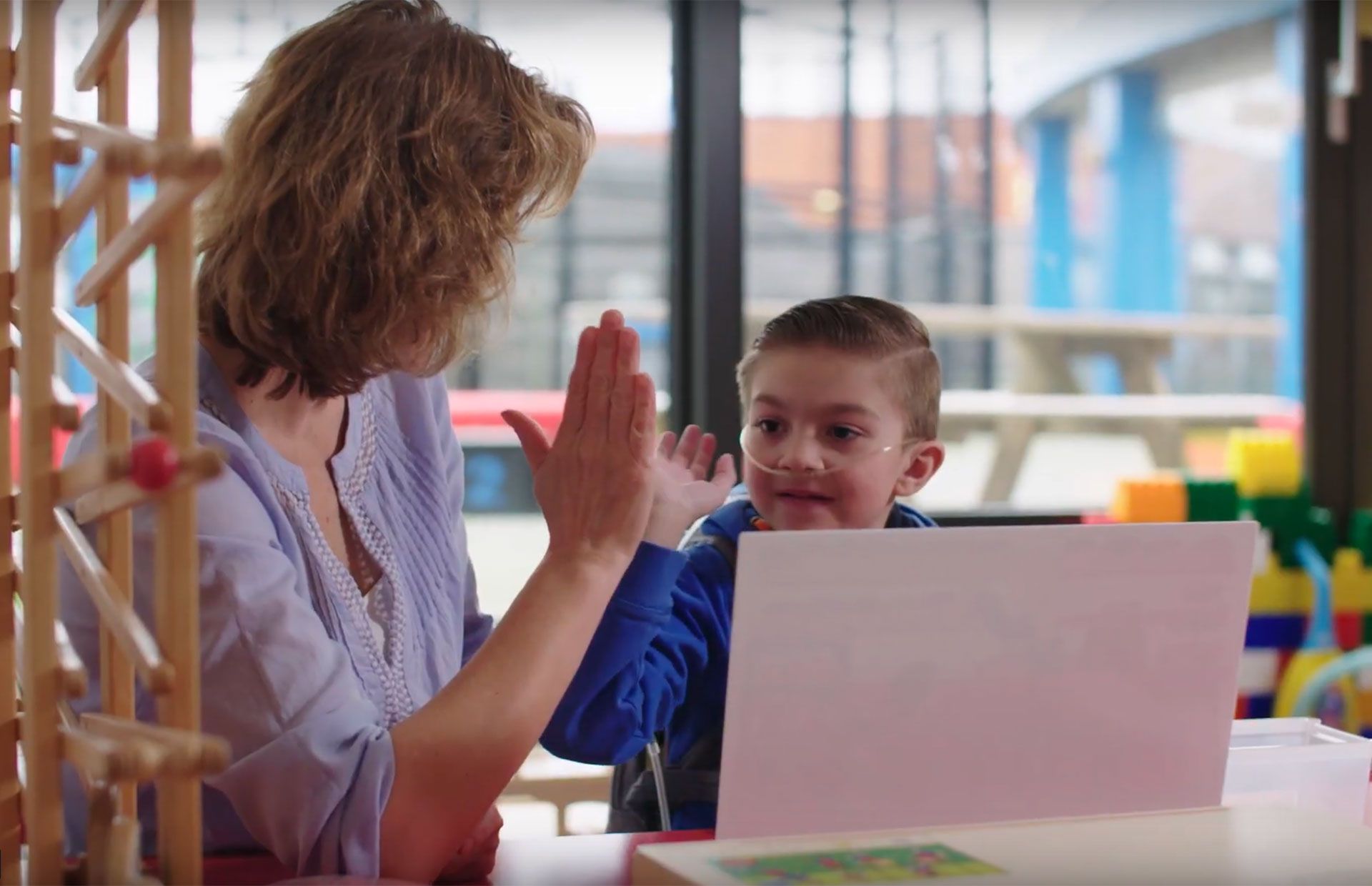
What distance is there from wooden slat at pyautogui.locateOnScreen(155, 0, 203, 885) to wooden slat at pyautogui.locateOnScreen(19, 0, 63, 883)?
69mm

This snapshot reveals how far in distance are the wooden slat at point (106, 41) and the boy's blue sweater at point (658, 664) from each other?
51cm

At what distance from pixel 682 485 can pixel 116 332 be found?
20.5 inches

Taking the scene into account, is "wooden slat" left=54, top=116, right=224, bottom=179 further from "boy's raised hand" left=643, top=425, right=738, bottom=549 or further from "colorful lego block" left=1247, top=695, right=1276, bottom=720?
"colorful lego block" left=1247, top=695, right=1276, bottom=720

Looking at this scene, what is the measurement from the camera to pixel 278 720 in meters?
1.01

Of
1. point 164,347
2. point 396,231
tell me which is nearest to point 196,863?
point 164,347

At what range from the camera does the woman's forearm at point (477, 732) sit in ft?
3.34

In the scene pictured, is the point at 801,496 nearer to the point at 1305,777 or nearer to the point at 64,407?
the point at 1305,777

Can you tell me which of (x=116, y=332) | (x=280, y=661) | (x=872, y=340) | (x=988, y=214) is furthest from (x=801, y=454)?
(x=988, y=214)

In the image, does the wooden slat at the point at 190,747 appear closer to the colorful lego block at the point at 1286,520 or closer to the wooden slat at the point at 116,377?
the wooden slat at the point at 116,377

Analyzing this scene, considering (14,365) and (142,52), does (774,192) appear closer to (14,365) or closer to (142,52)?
(142,52)

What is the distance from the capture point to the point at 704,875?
811 millimetres

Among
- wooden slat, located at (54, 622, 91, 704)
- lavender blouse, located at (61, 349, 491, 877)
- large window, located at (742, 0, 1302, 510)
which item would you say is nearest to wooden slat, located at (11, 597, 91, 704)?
wooden slat, located at (54, 622, 91, 704)

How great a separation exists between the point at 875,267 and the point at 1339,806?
2.22 meters

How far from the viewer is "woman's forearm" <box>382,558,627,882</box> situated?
1.02 m
